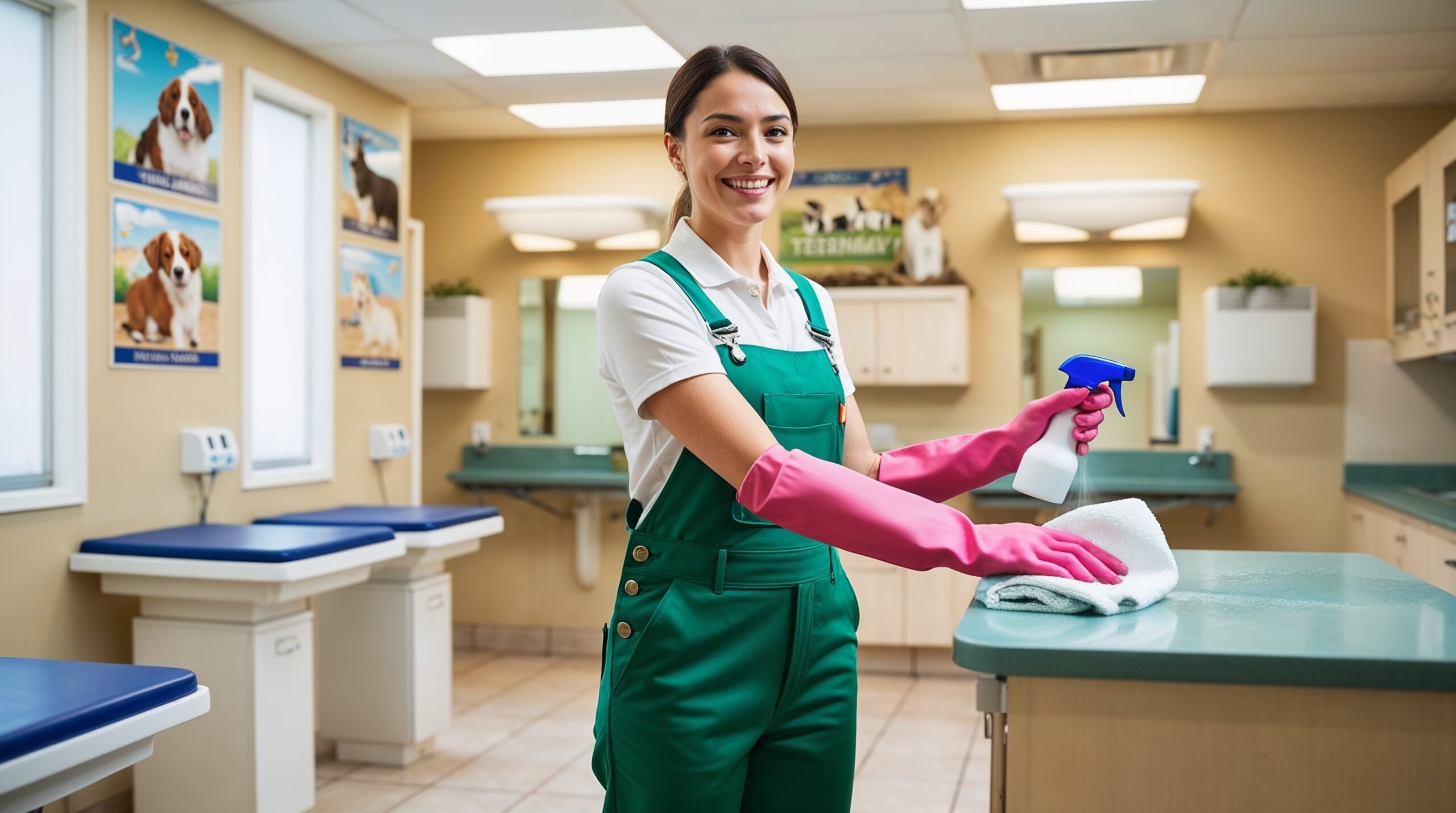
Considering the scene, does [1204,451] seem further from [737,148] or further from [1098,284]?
[737,148]

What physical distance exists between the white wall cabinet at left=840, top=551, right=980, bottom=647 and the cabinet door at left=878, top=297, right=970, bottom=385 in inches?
31.5

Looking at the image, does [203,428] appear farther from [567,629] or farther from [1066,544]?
[1066,544]

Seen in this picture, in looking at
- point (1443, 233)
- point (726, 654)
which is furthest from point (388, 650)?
point (1443, 233)

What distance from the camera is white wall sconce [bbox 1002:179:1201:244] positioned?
15.5 ft

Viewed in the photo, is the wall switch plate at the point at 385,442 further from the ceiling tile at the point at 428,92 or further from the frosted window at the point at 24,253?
the frosted window at the point at 24,253

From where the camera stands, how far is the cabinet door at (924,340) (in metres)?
5.01

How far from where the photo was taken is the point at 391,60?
418 centimetres

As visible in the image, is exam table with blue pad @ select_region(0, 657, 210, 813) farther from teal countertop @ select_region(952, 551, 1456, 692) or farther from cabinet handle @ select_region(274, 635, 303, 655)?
teal countertop @ select_region(952, 551, 1456, 692)

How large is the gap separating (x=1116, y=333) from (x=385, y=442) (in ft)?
9.77

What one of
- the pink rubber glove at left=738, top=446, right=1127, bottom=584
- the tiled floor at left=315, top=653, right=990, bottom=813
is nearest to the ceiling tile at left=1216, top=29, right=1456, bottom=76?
the tiled floor at left=315, top=653, right=990, bottom=813

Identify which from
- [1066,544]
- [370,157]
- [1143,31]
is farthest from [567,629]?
[1066,544]

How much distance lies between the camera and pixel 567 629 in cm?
556

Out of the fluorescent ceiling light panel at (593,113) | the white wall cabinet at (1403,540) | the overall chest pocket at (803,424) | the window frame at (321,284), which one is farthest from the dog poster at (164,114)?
the white wall cabinet at (1403,540)

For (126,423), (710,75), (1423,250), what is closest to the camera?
(710,75)
